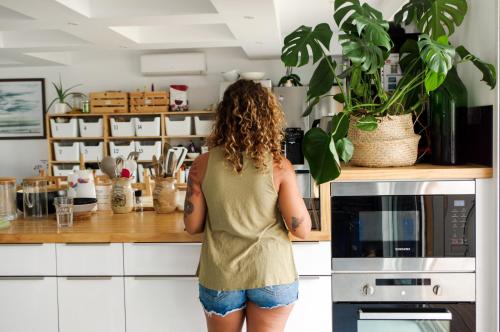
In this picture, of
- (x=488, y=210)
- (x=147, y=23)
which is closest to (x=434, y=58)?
(x=488, y=210)

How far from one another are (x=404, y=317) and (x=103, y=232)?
1.25 metres

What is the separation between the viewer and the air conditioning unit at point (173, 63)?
688 cm

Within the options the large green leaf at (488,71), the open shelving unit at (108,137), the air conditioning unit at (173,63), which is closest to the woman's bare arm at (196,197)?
the large green leaf at (488,71)

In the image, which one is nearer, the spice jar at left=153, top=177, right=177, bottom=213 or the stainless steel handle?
the stainless steel handle

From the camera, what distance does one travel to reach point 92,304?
2160mm

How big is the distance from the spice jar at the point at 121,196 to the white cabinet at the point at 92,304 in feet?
1.88

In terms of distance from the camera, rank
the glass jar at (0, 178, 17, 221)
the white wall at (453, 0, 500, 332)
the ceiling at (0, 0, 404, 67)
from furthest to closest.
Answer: the ceiling at (0, 0, 404, 67), the glass jar at (0, 178, 17, 221), the white wall at (453, 0, 500, 332)

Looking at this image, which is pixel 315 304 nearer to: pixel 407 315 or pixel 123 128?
pixel 407 315

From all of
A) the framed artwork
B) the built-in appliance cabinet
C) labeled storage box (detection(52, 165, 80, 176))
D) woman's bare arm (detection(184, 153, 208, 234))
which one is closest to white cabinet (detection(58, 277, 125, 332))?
the built-in appliance cabinet

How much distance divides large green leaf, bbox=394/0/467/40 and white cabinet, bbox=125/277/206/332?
56.1 inches

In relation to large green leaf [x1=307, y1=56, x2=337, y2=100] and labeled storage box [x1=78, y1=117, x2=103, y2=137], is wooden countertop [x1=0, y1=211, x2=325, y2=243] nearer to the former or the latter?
large green leaf [x1=307, y1=56, x2=337, y2=100]

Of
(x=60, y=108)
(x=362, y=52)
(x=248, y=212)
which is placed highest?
(x=60, y=108)

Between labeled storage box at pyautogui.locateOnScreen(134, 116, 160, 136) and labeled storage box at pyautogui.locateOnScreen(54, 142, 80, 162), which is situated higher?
labeled storage box at pyautogui.locateOnScreen(134, 116, 160, 136)

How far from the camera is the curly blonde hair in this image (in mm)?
1684
